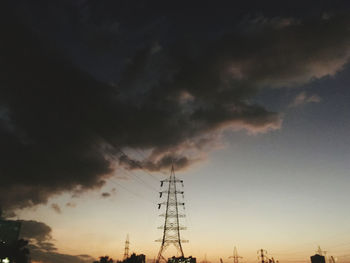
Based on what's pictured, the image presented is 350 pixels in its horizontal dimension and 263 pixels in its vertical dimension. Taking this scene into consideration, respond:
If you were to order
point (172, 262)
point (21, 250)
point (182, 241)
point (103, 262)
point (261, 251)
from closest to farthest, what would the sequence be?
point (182, 241)
point (21, 250)
point (103, 262)
point (172, 262)
point (261, 251)

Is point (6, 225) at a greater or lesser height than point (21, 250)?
greater

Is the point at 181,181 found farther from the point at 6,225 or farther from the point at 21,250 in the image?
the point at 6,225

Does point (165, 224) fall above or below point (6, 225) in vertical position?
below

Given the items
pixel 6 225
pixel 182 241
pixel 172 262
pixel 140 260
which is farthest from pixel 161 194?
pixel 6 225

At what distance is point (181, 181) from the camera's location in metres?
83.9

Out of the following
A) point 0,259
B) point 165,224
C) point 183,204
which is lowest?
point 0,259

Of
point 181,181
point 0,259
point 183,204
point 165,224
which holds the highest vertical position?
point 181,181

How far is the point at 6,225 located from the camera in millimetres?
142375

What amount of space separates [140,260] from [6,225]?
79.8 metres

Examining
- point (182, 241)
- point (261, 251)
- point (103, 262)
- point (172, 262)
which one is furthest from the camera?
point (261, 251)

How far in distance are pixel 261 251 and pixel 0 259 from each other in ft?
358

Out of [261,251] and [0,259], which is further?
[261,251]

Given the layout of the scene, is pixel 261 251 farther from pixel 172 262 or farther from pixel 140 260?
pixel 140 260

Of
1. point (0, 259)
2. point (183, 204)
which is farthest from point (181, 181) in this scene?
point (0, 259)
